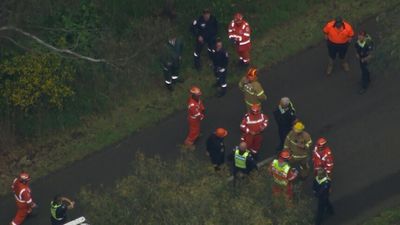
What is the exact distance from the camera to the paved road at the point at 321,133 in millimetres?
20531

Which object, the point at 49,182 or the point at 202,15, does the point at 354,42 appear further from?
the point at 49,182

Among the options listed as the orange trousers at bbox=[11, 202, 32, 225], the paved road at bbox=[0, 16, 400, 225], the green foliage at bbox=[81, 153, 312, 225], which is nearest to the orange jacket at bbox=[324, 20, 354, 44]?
the paved road at bbox=[0, 16, 400, 225]

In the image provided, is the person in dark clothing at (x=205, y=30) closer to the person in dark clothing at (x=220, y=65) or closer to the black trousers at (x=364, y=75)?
the person in dark clothing at (x=220, y=65)

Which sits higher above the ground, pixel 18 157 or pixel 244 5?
pixel 244 5

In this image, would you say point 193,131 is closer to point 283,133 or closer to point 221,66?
point 221,66

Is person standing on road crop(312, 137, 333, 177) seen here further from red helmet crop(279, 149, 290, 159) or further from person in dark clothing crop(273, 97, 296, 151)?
person in dark clothing crop(273, 97, 296, 151)

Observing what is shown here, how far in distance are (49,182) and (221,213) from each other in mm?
7571

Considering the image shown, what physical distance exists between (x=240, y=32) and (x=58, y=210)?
6506 mm

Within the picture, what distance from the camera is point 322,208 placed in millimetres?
19406

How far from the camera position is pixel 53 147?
22.5 meters

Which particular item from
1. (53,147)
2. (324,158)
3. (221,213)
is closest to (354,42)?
(324,158)

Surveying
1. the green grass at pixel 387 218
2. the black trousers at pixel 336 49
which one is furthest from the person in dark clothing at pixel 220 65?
the green grass at pixel 387 218

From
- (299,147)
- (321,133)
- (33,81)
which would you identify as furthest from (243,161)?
(33,81)

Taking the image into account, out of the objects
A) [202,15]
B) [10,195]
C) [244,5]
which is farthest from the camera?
[244,5]
